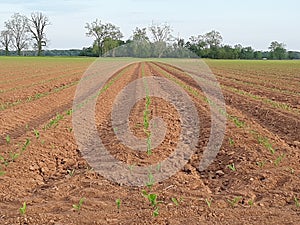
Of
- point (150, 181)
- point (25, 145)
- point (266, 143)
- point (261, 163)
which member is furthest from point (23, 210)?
point (266, 143)

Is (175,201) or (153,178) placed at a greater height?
(175,201)

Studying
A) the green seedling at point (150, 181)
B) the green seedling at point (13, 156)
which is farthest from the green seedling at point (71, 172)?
the green seedling at point (150, 181)

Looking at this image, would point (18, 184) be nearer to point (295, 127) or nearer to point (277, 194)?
point (277, 194)

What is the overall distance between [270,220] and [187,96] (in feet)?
38.1

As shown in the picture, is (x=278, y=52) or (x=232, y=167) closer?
(x=232, y=167)

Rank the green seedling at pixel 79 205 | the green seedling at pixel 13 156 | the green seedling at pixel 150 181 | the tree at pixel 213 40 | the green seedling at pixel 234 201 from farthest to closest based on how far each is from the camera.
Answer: the tree at pixel 213 40
the green seedling at pixel 13 156
the green seedling at pixel 150 181
the green seedling at pixel 234 201
the green seedling at pixel 79 205

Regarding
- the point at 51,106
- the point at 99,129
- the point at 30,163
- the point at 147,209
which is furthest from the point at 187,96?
the point at 147,209

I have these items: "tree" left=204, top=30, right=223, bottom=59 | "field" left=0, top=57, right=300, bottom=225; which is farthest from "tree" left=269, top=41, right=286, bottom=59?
"field" left=0, top=57, right=300, bottom=225

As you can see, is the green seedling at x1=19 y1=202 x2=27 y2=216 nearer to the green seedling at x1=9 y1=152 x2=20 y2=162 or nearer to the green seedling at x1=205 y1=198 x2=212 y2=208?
the green seedling at x1=205 y1=198 x2=212 y2=208

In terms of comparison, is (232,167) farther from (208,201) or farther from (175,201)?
(175,201)

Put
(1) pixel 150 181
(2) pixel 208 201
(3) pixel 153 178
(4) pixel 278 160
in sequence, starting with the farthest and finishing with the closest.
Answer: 1. (4) pixel 278 160
2. (3) pixel 153 178
3. (1) pixel 150 181
4. (2) pixel 208 201

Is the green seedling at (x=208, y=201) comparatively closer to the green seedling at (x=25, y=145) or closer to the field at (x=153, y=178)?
the field at (x=153, y=178)

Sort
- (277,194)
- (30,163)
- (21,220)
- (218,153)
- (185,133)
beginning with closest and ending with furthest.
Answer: (21,220) → (277,194) → (30,163) → (218,153) → (185,133)

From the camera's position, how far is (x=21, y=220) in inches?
176
